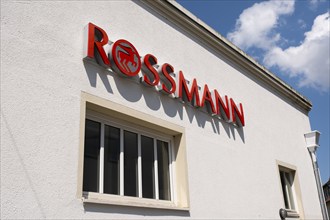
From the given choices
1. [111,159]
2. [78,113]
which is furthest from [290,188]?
[78,113]

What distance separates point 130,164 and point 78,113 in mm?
1193

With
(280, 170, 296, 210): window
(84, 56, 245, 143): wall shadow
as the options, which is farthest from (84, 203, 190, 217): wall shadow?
(280, 170, 296, 210): window

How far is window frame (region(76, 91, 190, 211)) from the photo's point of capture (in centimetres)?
414

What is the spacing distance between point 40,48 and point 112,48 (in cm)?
100

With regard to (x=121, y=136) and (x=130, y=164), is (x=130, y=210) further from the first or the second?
(x=121, y=136)

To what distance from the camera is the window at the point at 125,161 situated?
4.46 m

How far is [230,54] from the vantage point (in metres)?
7.82

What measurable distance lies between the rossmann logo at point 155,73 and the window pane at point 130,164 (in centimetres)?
82

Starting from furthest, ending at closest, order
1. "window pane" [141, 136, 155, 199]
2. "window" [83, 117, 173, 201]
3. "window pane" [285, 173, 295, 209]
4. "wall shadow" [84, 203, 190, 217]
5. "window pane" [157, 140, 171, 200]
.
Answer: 1. "window pane" [285, 173, 295, 209]
2. "window pane" [157, 140, 171, 200]
3. "window pane" [141, 136, 155, 199]
4. "window" [83, 117, 173, 201]
5. "wall shadow" [84, 203, 190, 217]

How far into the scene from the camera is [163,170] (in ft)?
18.1

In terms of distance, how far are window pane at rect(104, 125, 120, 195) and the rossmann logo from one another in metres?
0.81

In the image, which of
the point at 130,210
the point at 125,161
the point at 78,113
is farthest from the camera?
the point at 125,161

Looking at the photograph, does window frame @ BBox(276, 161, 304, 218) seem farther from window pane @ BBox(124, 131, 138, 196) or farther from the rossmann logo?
window pane @ BBox(124, 131, 138, 196)

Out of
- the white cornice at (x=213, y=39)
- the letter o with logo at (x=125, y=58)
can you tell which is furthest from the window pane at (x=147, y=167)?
the white cornice at (x=213, y=39)
